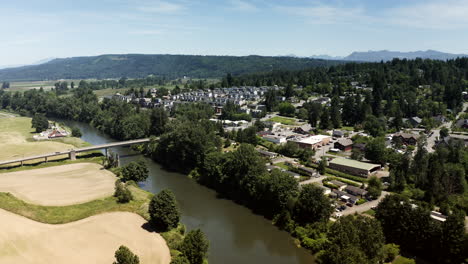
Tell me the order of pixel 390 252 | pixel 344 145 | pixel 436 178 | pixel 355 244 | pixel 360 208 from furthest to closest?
pixel 344 145 < pixel 360 208 < pixel 436 178 < pixel 390 252 < pixel 355 244

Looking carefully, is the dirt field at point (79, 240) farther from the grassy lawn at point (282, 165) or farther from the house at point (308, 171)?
the house at point (308, 171)

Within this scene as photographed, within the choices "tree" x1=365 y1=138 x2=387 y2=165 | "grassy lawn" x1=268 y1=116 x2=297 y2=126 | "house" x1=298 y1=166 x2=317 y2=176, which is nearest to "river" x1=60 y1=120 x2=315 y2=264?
"house" x1=298 y1=166 x2=317 y2=176

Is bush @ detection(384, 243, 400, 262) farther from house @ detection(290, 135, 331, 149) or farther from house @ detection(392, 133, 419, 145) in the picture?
house @ detection(392, 133, 419, 145)

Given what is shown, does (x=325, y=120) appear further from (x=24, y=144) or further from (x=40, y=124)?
(x=40, y=124)

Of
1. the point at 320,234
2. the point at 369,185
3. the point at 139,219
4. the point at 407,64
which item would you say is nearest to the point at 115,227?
the point at 139,219

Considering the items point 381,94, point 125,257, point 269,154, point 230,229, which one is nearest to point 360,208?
point 230,229

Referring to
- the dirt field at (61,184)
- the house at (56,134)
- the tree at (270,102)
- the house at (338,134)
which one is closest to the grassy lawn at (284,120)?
the tree at (270,102)
